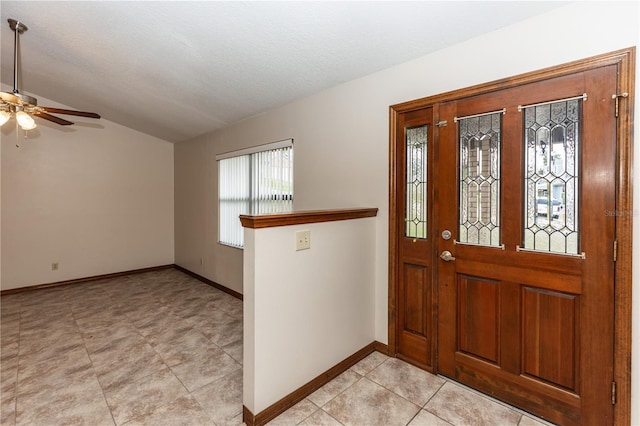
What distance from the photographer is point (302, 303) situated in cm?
201

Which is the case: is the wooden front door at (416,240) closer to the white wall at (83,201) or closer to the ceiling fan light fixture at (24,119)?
the ceiling fan light fixture at (24,119)

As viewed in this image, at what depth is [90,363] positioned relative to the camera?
7.99 ft

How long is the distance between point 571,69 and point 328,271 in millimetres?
1907

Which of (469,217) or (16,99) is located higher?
(16,99)

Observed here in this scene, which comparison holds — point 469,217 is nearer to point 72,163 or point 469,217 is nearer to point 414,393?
point 414,393

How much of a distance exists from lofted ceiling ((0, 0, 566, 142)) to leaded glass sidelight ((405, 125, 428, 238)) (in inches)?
24.0

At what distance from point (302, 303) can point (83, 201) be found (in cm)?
477

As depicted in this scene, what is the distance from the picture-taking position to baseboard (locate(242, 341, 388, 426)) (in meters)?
1.76

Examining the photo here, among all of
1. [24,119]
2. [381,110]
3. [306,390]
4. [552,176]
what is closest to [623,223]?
[552,176]

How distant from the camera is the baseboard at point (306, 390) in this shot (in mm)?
1761

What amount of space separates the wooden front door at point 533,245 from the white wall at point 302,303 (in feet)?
2.06

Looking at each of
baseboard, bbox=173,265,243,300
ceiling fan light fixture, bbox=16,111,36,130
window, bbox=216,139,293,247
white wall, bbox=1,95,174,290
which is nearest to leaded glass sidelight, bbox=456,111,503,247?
window, bbox=216,139,293,247

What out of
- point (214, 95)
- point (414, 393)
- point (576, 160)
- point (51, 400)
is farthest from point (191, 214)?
point (576, 160)

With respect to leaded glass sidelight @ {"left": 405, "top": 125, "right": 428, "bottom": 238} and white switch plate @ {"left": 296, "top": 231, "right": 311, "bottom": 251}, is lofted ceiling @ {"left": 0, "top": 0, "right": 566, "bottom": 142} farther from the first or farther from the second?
white switch plate @ {"left": 296, "top": 231, "right": 311, "bottom": 251}
